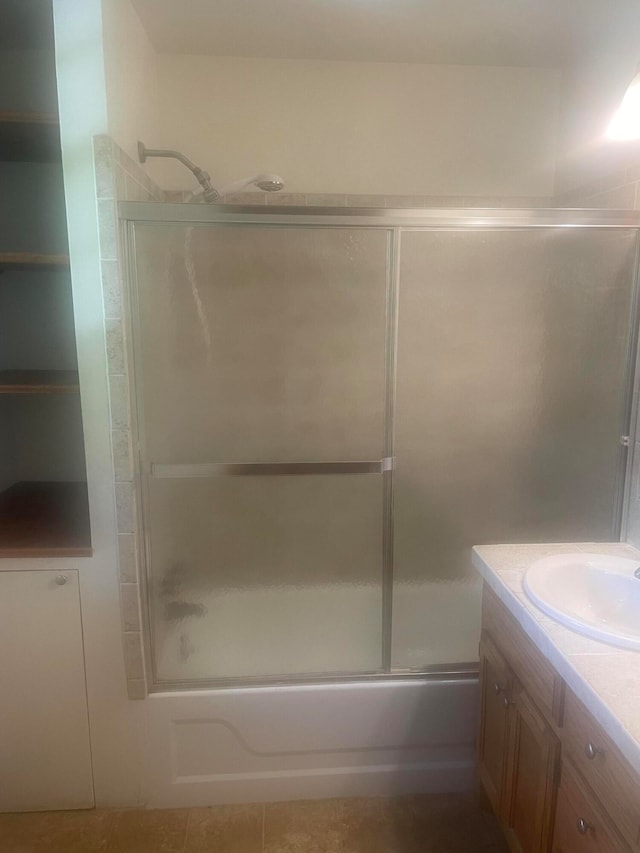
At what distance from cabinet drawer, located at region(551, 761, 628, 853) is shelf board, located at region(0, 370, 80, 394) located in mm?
1527

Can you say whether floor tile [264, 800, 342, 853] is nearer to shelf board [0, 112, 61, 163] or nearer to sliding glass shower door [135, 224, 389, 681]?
sliding glass shower door [135, 224, 389, 681]

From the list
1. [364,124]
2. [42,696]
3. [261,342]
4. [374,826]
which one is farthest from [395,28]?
[374,826]

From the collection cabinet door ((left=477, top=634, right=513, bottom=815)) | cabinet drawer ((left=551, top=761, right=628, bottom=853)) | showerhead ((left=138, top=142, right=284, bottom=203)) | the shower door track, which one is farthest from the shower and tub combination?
cabinet drawer ((left=551, top=761, right=628, bottom=853))

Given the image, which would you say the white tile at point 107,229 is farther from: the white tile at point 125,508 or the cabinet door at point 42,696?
the cabinet door at point 42,696

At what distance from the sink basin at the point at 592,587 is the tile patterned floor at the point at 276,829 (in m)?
0.86

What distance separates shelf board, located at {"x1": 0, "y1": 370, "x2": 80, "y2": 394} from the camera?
147 cm

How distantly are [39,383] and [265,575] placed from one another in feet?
2.89

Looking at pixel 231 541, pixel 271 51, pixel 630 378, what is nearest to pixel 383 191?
pixel 271 51

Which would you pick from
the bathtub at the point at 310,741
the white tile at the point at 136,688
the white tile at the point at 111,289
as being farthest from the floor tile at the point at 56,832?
the white tile at the point at 111,289

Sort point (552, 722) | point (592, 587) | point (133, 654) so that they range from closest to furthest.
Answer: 1. point (552, 722)
2. point (592, 587)
3. point (133, 654)

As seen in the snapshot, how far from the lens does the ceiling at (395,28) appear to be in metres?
1.56

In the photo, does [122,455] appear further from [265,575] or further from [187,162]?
[187,162]

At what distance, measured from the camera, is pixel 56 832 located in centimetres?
160

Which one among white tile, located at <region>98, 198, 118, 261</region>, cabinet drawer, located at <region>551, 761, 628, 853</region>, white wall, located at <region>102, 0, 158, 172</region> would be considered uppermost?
white wall, located at <region>102, 0, 158, 172</region>
